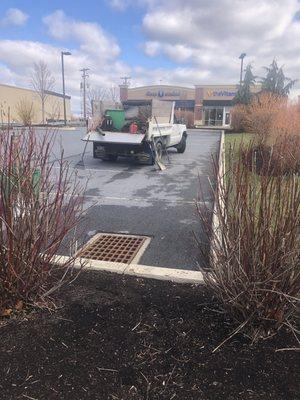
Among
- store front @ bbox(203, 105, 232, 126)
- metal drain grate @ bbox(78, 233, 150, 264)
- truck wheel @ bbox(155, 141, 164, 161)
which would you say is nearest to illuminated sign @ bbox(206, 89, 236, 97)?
store front @ bbox(203, 105, 232, 126)

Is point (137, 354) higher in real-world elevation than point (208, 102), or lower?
lower

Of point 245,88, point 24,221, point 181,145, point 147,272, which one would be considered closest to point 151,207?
point 147,272

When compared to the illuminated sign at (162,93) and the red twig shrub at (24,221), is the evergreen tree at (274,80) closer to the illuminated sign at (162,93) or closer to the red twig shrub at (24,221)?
the illuminated sign at (162,93)

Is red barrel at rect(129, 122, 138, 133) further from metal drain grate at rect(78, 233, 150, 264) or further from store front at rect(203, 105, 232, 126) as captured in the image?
store front at rect(203, 105, 232, 126)

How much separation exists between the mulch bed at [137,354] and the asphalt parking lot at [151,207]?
1.83 ft

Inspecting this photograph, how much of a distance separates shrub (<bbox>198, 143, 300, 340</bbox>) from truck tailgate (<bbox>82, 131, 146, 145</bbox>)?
370 inches

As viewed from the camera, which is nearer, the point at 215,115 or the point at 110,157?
the point at 110,157

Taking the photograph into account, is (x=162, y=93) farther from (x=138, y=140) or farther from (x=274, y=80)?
(x=138, y=140)

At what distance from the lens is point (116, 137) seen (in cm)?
1240

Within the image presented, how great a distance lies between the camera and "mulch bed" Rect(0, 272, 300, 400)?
226 cm

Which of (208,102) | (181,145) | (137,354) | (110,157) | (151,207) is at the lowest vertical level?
(151,207)

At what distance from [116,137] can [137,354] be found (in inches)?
409

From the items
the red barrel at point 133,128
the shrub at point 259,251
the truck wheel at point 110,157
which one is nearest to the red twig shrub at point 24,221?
the shrub at point 259,251

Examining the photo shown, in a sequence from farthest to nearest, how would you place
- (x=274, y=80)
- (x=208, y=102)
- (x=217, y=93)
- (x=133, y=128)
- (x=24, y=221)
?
1. (x=208, y=102)
2. (x=217, y=93)
3. (x=274, y=80)
4. (x=133, y=128)
5. (x=24, y=221)
